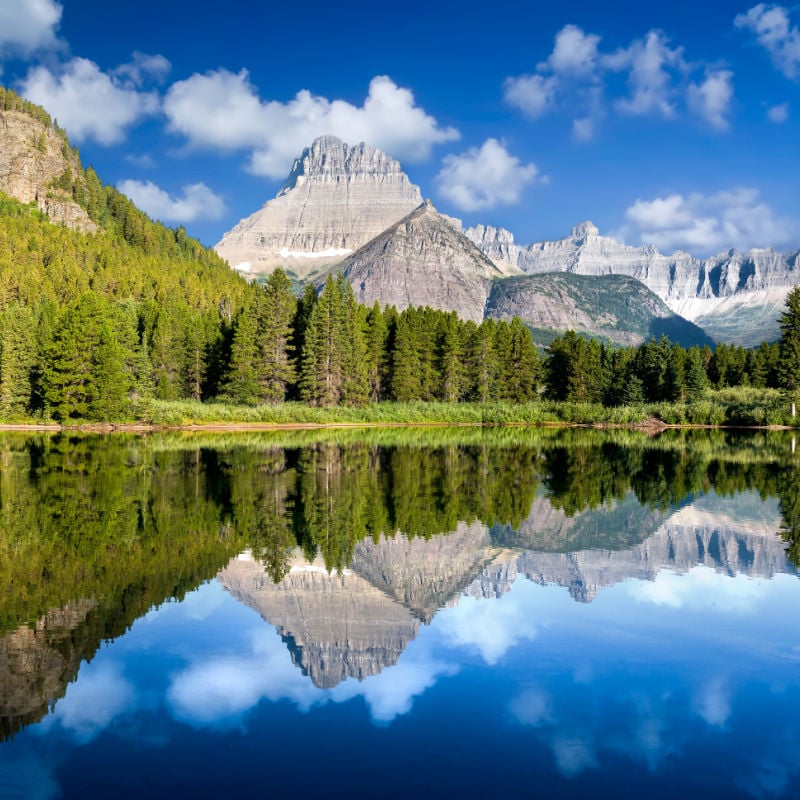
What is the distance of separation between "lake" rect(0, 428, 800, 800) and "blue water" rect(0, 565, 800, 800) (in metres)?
0.03

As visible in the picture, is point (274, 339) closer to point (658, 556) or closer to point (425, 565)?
point (658, 556)

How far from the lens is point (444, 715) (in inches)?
338

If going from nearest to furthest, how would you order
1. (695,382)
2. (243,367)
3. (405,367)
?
(243,367)
(405,367)
(695,382)

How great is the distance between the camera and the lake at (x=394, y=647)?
7.41 metres

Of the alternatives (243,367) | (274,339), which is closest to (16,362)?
(243,367)

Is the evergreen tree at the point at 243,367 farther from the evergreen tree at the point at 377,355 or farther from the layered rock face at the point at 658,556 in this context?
the layered rock face at the point at 658,556

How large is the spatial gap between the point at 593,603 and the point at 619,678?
3.88 metres

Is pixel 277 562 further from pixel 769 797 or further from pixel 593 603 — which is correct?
pixel 769 797

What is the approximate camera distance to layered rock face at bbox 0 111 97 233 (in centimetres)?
18162

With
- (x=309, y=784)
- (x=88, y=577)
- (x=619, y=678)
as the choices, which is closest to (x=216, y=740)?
(x=309, y=784)

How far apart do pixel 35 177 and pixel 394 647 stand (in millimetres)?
209493

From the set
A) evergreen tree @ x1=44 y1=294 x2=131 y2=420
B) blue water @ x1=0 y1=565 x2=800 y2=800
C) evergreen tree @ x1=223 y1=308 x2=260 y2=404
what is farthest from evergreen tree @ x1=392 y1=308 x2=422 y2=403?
blue water @ x1=0 y1=565 x2=800 y2=800

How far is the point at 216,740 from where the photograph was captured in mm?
7953

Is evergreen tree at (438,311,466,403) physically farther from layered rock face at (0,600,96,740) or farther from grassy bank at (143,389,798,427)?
layered rock face at (0,600,96,740)
